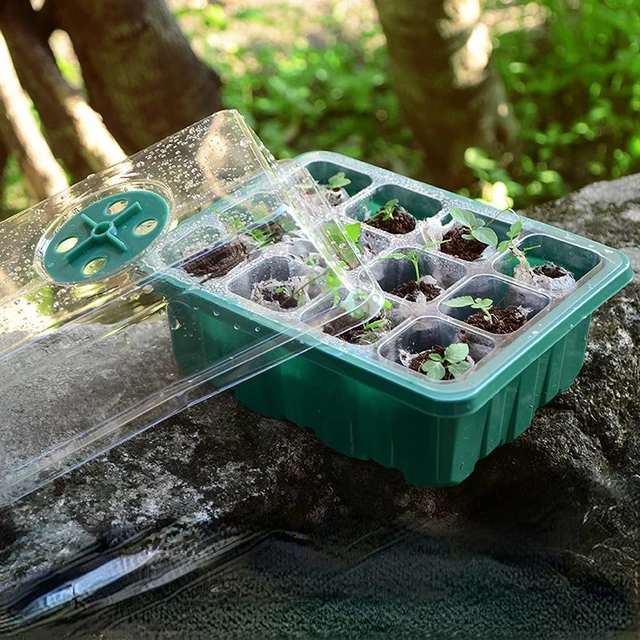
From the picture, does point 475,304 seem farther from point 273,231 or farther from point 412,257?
point 273,231

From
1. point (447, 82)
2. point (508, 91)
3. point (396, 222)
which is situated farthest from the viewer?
point (508, 91)

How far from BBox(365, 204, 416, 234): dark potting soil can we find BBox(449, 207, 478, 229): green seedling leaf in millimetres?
100

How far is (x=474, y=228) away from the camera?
1.62 m

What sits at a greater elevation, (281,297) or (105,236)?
(105,236)

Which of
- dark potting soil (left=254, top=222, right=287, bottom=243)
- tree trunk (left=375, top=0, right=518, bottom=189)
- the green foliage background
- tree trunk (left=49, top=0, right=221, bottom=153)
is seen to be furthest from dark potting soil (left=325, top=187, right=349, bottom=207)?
tree trunk (left=375, top=0, right=518, bottom=189)

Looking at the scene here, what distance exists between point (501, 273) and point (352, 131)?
7.51 feet

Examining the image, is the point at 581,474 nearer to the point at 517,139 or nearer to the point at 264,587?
the point at 264,587

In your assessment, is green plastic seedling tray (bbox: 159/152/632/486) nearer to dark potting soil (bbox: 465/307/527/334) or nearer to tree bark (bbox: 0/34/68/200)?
dark potting soil (bbox: 465/307/527/334)

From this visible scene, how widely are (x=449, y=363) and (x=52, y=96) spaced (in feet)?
5.39

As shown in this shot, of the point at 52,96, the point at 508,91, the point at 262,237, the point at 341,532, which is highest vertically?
the point at 262,237

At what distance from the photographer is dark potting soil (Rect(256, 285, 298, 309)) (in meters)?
1.48

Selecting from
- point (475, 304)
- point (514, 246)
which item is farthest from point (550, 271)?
point (475, 304)

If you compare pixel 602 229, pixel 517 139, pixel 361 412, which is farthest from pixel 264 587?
pixel 517 139

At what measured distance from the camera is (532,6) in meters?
4.23
